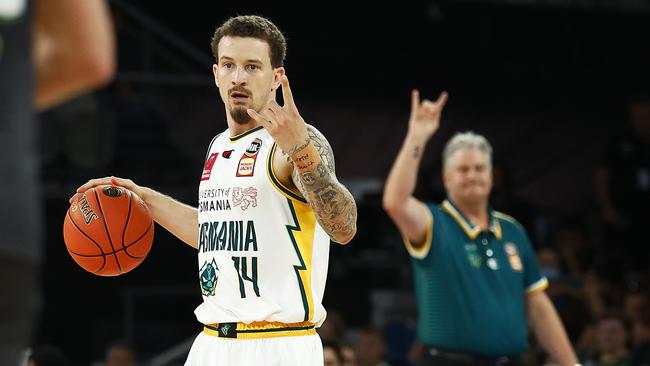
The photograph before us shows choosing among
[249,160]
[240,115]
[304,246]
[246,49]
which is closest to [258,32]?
[246,49]

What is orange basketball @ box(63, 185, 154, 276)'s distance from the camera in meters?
5.23

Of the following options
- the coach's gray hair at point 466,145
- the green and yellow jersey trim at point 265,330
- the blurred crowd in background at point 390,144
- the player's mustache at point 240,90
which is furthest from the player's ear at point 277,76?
the blurred crowd in background at point 390,144

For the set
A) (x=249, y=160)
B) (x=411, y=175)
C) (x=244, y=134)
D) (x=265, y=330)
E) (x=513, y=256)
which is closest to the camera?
(x=265, y=330)

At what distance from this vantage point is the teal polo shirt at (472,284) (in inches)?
277

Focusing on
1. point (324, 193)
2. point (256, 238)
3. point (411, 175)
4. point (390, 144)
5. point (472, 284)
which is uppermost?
point (390, 144)

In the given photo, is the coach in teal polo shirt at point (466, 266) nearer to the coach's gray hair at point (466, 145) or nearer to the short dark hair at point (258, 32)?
the coach's gray hair at point (466, 145)

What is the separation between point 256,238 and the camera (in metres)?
4.84

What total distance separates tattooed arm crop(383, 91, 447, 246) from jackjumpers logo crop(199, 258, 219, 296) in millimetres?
2285

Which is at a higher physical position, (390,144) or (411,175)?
(390,144)

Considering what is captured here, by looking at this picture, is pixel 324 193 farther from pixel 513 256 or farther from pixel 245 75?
pixel 513 256

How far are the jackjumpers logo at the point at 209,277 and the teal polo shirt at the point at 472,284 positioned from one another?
252cm

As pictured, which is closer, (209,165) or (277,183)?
(277,183)

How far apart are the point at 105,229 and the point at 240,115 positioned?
85 cm

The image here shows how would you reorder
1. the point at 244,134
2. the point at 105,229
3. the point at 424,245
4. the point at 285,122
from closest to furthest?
the point at 285,122
the point at 244,134
the point at 105,229
the point at 424,245
